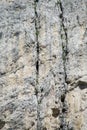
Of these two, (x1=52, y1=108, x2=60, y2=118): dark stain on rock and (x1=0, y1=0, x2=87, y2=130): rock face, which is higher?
(x1=0, y1=0, x2=87, y2=130): rock face

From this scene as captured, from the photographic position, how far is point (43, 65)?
59.9 ft

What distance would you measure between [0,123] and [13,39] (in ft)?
13.7

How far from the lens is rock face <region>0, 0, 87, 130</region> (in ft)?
56.5

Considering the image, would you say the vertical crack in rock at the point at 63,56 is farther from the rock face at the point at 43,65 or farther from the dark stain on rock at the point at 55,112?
the dark stain on rock at the point at 55,112

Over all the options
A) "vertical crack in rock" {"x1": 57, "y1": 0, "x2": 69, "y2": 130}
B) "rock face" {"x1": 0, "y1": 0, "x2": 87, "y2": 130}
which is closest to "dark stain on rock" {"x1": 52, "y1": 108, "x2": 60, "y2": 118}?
"rock face" {"x1": 0, "y1": 0, "x2": 87, "y2": 130}

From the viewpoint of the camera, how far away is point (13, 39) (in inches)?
752

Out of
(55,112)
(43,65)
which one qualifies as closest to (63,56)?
(43,65)

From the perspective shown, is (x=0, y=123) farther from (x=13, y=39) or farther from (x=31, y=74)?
(x=13, y=39)

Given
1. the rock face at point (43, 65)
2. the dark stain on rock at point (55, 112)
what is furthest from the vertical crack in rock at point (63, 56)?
the dark stain on rock at point (55, 112)

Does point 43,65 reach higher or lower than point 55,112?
higher

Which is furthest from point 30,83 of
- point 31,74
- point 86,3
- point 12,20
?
point 86,3

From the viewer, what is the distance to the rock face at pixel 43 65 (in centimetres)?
1723

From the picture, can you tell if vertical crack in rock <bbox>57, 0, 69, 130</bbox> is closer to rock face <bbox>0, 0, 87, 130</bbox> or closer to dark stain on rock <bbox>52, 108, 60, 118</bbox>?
rock face <bbox>0, 0, 87, 130</bbox>

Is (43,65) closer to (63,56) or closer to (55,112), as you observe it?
(63,56)
